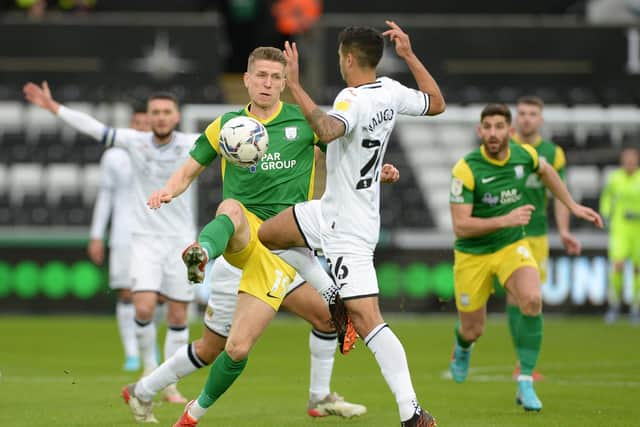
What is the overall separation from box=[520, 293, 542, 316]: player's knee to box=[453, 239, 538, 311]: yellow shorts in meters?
0.34

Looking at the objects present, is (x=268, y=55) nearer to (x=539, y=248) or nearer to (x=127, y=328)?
(x=539, y=248)

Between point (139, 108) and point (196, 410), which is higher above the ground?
point (139, 108)

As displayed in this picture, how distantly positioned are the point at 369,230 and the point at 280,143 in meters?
1.10

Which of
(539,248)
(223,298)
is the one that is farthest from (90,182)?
(223,298)

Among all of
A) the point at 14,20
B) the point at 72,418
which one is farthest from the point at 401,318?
the point at 72,418

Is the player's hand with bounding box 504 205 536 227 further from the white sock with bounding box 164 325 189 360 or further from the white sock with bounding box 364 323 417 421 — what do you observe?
the white sock with bounding box 164 325 189 360

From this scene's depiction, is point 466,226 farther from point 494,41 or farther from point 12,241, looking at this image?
point 494,41

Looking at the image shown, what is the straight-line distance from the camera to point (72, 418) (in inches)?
333

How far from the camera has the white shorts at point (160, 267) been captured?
393 inches

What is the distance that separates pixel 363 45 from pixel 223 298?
1.80 m

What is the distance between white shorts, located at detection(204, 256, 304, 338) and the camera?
7738mm

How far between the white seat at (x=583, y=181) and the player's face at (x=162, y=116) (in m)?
11.1

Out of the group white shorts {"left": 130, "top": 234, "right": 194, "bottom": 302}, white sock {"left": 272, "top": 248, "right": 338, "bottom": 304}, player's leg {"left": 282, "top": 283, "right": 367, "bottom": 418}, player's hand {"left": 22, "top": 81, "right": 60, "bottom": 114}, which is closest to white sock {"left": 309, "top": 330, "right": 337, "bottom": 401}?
player's leg {"left": 282, "top": 283, "right": 367, "bottom": 418}

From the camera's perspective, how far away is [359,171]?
280 inches
